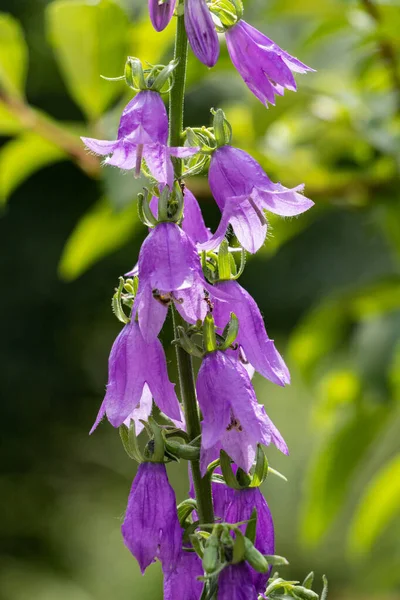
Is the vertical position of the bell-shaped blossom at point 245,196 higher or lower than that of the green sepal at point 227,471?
higher

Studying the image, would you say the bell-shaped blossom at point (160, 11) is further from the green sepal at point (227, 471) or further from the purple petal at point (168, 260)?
the green sepal at point (227, 471)

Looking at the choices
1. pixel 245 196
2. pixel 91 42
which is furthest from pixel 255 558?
pixel 91 42

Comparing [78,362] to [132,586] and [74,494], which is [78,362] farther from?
[132,586]

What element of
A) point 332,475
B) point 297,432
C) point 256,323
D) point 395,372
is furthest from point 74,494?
point 256,323

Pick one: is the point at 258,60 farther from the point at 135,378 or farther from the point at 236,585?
the point at 236,585

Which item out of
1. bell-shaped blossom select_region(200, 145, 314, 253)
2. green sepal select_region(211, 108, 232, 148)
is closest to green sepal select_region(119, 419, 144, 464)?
bell-shaped blossom select_region(200, 145, 314, 253)

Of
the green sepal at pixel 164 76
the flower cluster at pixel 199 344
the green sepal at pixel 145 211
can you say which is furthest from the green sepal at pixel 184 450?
the green sepal at pixel 164 76
